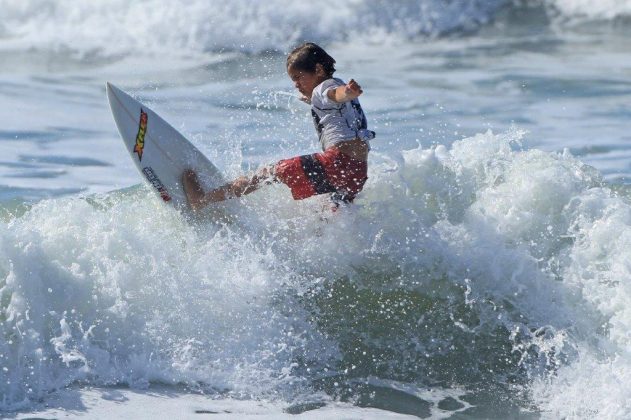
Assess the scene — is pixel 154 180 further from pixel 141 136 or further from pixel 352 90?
pixel 352 90

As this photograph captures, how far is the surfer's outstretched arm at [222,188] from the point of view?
21.5ft

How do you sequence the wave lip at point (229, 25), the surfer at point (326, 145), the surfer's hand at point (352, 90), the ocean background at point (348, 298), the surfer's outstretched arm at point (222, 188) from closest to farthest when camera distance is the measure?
the ocean background at point (348, 298)
the surfer's hand at point (352, 90)
the surfer at point (326, 145)
the surfer's outstretched arm at point (222, 188)
the wave lip at point (229, 25)

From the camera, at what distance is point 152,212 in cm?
696

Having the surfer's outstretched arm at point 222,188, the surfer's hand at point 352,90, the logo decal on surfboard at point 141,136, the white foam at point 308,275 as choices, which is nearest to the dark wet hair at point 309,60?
the surfer's hand at point 352,90

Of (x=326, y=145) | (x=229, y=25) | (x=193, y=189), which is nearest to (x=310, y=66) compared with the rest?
(x=326, y=145)

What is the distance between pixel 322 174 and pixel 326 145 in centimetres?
20

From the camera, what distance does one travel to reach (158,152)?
7078 mm

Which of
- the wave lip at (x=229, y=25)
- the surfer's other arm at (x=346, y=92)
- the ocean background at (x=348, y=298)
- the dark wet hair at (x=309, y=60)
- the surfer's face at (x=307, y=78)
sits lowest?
the ocean background at (x=348, y=298)

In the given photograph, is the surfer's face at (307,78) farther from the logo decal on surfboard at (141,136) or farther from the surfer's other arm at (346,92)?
the logo decal on surfboard at (141,136)

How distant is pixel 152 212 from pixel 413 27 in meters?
13.6

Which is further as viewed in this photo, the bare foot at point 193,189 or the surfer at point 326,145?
the bare foot at point 193,189

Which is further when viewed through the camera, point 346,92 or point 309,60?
point 309,60

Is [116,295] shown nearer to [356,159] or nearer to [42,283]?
[42,283]

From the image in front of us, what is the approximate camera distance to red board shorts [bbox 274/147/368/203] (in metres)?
6.31
